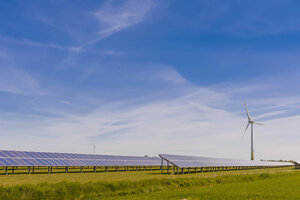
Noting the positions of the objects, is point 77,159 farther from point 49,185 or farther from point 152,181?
point 49,185

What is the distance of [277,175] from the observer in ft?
182

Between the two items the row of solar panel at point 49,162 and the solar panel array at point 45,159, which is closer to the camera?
the row of solar panel at point 49,162

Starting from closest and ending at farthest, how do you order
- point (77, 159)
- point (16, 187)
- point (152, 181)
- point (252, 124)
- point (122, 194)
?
point (16, 187) < point (122, 194) < point (152, 181) < point (77, 159) < point (252, 124)

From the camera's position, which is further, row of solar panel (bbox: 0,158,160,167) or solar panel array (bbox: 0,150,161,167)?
solar panel array (bbox: 0,150,161,167)

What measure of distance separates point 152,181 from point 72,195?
10795 millimetres

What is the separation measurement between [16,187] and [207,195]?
17.9 meters

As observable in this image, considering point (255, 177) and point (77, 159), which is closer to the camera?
point (255, 177)

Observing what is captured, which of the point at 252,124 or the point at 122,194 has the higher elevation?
the point at 252,124

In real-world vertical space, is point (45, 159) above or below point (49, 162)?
above

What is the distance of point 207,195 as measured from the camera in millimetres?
27766

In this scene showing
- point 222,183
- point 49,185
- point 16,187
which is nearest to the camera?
point 16,187

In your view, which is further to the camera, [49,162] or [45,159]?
[45,159]

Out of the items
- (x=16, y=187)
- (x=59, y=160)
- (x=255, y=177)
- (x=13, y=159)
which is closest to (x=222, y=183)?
(x=255, y=177)

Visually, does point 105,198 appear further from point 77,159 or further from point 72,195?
point 77,159
